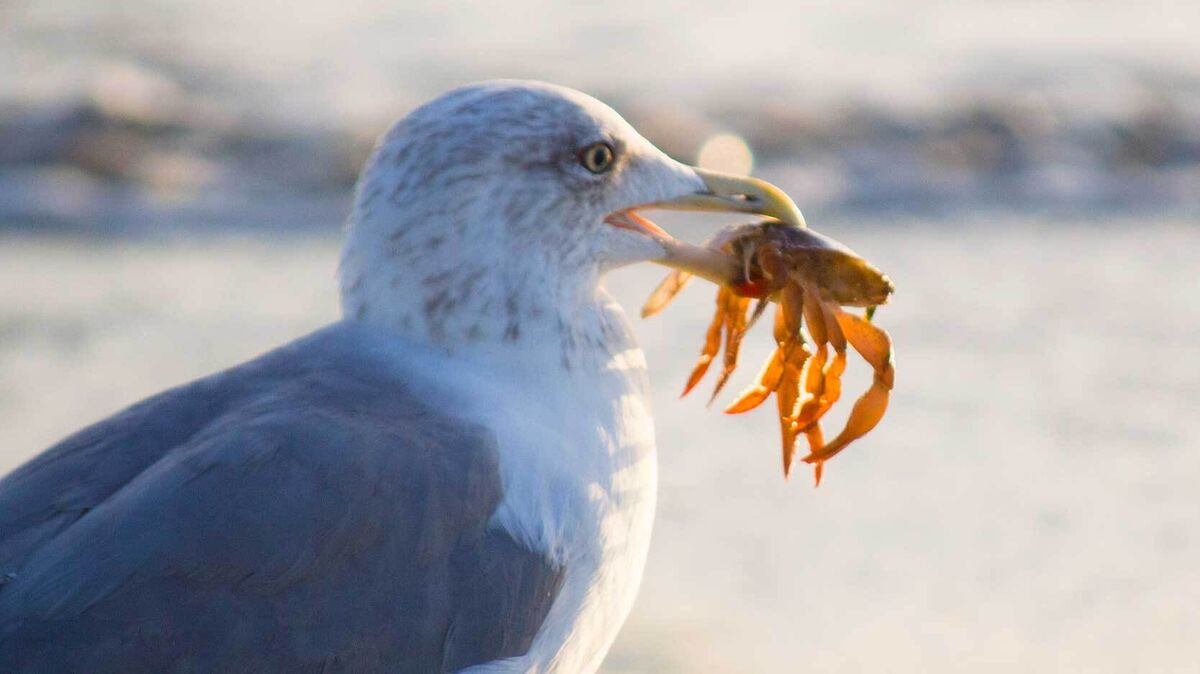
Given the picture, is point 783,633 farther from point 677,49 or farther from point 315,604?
point 677,49

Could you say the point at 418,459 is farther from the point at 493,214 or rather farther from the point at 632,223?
the point at 632,223

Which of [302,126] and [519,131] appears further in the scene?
[302,126]

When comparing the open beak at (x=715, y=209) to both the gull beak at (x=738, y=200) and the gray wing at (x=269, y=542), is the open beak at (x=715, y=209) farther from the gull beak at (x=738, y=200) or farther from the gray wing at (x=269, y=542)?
the gray wing at (x=269, y=542)

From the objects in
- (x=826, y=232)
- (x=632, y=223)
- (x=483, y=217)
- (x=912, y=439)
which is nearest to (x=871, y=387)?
(x=632, y=223)

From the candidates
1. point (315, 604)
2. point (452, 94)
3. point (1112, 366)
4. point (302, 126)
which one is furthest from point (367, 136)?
point (315, 604)

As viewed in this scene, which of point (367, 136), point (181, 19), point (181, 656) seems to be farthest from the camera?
point (181, 19)

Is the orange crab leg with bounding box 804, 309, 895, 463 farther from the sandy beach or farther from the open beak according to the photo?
the sandy beach
